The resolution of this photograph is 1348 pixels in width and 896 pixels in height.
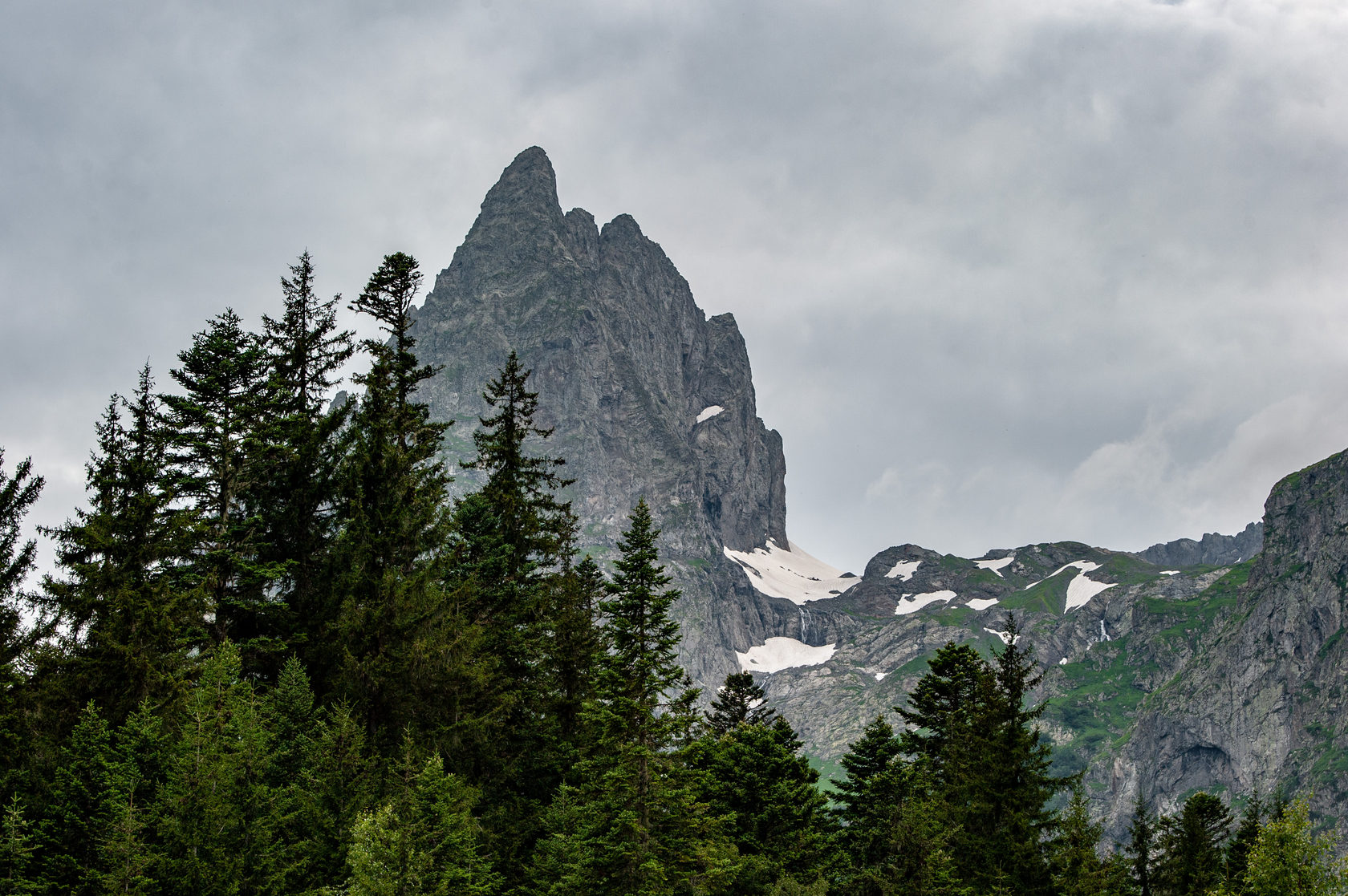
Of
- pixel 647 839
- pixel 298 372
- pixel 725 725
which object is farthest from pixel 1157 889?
pixel 298 372

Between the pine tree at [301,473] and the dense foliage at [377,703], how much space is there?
0.35 feet

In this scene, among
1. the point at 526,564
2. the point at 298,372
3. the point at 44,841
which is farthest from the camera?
the point at 526,564

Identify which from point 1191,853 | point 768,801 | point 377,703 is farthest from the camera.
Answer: point 1191,853

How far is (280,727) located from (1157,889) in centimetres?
4595

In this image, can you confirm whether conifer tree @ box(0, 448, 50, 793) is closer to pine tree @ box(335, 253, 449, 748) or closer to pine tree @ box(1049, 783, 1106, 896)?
pine tree @ box(335, 253, 449, 748)

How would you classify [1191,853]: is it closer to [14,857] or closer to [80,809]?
[80,809]

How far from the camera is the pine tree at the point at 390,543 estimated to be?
2897 cm

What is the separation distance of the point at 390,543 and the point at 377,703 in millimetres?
5223

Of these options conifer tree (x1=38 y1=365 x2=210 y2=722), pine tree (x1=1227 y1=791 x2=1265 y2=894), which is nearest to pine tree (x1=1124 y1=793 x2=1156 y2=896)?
pine tree (x1=1227 y1=791 x2=1265 y2=894)

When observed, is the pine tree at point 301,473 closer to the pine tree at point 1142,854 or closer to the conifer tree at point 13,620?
the conifer tree at point 13,620

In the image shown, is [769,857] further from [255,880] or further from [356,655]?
[255,880]

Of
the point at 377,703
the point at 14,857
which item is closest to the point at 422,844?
the point at 377,703

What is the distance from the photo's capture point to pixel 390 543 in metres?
30.9

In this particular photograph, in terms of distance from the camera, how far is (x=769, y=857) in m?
42.3
